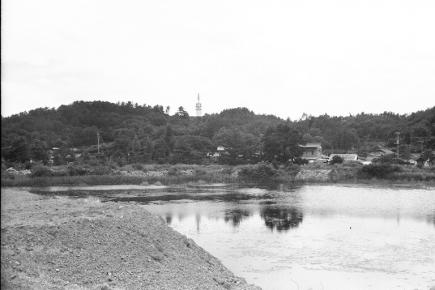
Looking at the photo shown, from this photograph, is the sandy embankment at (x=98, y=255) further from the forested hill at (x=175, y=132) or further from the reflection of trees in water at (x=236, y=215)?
the forested hill at (x=175, y=132)

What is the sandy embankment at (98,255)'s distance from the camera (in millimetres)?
8680

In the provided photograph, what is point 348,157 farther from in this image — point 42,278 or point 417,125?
point 42,278

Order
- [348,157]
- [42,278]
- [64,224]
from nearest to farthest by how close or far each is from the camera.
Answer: [42,278]
[64,224]
[348,157]

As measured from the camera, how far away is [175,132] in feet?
234

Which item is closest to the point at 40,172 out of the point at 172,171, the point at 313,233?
the point at 172,171

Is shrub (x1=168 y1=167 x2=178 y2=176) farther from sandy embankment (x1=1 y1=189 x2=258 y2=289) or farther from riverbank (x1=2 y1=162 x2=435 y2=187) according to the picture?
sandy embankment (x1=1 y1=189 x2=258 y2=289)

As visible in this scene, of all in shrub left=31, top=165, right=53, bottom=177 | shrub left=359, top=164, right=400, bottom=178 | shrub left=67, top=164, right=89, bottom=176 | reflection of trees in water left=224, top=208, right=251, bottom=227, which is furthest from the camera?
shrub left=67, top=164, right=89, bottom=176

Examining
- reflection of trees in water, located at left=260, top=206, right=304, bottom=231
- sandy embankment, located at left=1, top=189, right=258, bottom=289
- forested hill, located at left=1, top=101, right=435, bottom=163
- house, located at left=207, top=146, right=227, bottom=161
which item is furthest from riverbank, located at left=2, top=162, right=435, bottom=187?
sandy embankment, located at left=1, top=189, right=258, bottom=289

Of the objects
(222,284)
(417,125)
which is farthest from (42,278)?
(417,125)

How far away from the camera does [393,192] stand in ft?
105

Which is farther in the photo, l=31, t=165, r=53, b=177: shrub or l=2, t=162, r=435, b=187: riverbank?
l=31, t=165, r=53, b=177: shrub

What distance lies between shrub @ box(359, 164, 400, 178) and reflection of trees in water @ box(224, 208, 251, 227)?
21595mm

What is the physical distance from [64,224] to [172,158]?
44.6m

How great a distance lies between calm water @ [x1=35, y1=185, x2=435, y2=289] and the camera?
38.5 feet
